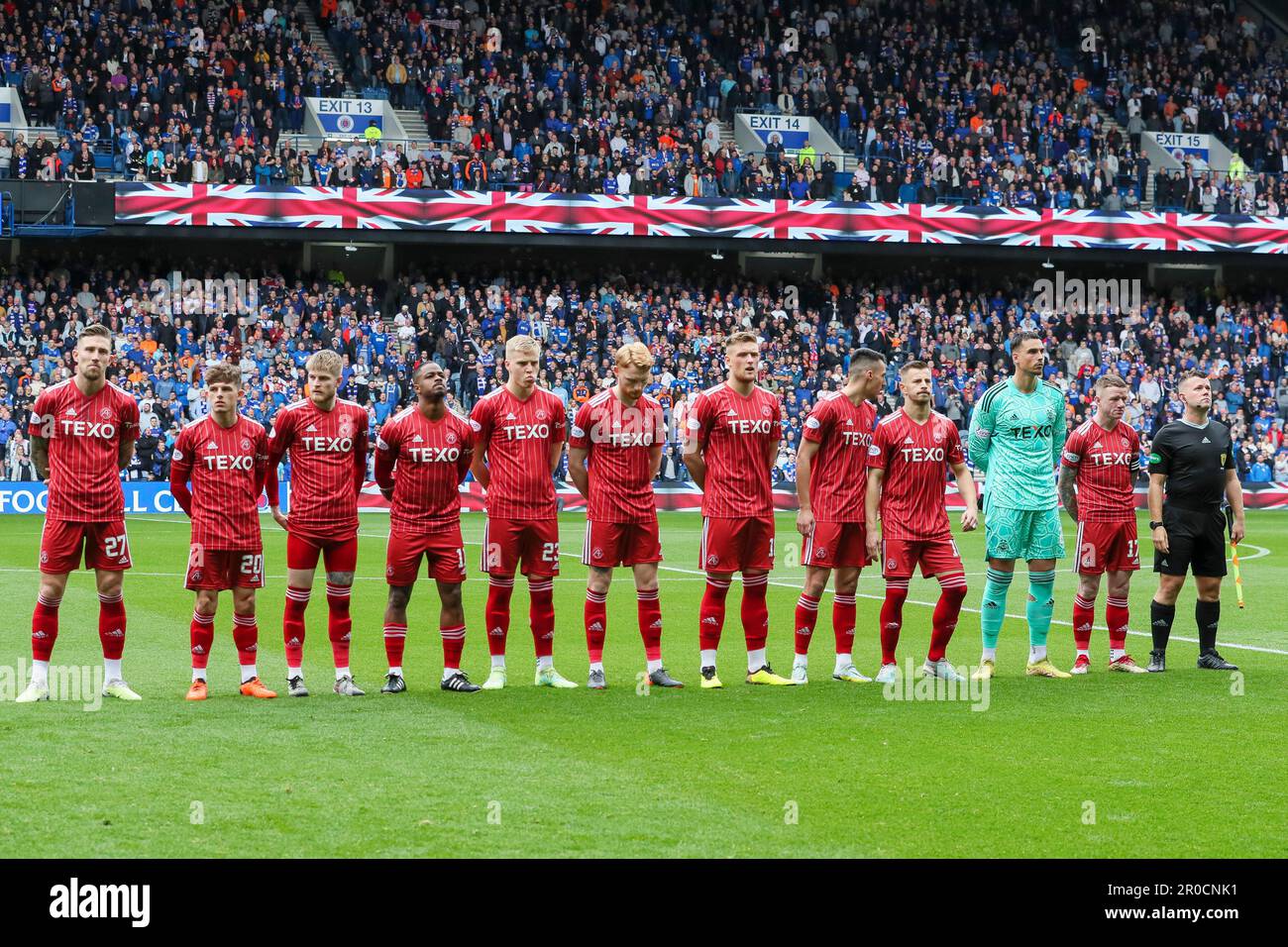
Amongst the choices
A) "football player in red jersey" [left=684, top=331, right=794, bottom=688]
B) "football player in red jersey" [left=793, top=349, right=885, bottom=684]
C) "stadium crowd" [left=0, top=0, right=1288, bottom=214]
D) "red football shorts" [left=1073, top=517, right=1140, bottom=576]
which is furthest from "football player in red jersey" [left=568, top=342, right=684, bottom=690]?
"stadium crowd" [left=0, top=0, right=1288, bottom=214]

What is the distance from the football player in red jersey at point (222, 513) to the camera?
10477mm

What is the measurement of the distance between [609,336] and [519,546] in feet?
105

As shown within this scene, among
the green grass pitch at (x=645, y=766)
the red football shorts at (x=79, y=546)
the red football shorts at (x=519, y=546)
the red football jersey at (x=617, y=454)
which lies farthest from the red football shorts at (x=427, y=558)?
the red football shorts at (x=79, y=546)

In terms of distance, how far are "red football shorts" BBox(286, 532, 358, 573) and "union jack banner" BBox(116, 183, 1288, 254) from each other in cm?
3217

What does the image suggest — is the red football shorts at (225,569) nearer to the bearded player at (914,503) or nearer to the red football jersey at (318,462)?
the red football jersey at (318,462)

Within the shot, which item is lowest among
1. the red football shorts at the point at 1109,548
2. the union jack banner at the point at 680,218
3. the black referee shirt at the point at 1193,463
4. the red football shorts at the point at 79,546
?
the red football shorts at the point at 1109,548

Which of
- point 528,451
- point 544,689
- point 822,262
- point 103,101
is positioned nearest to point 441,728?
point 544,689

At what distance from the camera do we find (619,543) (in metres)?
11.2

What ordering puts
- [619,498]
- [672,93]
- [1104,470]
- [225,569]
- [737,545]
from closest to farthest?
[225,569] → [619,498] → [737,545] → [1104,470] → [672,93]

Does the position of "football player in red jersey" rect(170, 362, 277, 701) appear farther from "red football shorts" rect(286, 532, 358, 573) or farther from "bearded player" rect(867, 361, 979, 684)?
"bearded player" rect(867, 361, 979, 684)

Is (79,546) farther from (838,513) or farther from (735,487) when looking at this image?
(838,513)

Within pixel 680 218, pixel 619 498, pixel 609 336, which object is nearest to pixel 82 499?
pixel 619 498

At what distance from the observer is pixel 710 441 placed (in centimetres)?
1130

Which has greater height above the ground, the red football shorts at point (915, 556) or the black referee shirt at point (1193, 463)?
the black referee shirt at point (1193, 463)
